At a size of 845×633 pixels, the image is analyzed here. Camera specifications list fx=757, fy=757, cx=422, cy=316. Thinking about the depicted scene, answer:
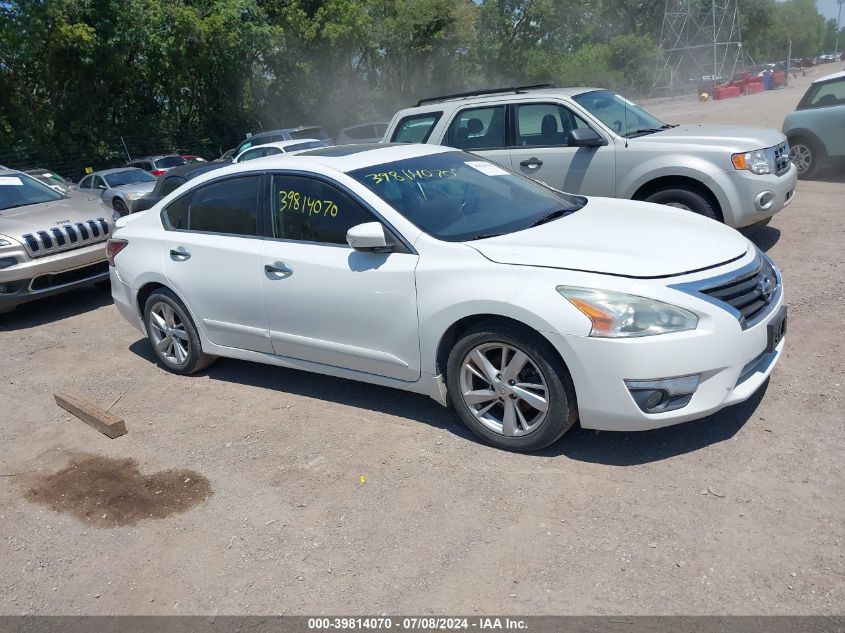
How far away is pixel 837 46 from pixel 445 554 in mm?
157144

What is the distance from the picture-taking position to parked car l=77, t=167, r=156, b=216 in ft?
57.9

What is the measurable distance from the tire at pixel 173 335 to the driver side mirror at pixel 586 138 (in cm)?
418

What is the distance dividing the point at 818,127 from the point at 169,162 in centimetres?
1735

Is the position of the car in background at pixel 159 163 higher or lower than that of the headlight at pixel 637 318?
lower

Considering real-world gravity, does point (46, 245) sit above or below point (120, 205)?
above

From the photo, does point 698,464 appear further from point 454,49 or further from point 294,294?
point 454,49

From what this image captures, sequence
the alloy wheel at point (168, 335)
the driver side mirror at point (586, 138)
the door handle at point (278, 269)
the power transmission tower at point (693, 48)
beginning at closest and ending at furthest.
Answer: the door handle at point (278, 269) → the alloy wheel at point (168, 335) → the driver side mirror at point (586, 138) → the power transmission tower at point (693, 48)

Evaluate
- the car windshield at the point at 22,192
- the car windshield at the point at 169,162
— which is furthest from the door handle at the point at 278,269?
the car windshield at the point at 169,162

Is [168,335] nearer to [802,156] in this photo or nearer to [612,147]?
[612,147]

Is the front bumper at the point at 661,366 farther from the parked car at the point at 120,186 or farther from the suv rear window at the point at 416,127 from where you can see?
the parked car at the point at 120,186

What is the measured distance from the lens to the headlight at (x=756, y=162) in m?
7.09

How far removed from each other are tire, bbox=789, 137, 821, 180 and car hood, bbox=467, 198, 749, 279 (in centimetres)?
781

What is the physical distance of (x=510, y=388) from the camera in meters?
4.03

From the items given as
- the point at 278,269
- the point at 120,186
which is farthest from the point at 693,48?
the point at 278,269
